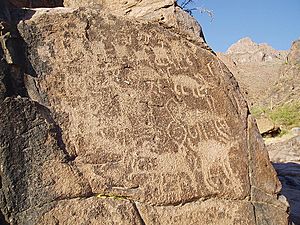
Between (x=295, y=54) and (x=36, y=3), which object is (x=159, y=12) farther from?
(x=295, y=54)

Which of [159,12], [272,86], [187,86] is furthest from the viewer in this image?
[272,86]

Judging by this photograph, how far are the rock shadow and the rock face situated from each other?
1.26m

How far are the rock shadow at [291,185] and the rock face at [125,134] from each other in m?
1.26

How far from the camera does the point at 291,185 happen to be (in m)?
5.66

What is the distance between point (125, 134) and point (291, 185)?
3.52 m

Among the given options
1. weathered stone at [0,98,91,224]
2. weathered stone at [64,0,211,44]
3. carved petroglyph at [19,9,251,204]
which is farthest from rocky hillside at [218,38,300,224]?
weathered stone at [0,98,91,224]

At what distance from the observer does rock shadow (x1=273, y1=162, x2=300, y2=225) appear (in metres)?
4.40

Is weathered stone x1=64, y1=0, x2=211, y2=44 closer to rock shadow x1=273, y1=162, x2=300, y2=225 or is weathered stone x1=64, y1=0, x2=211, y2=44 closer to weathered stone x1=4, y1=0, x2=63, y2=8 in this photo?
weathered stone x1=4, y1=0, x2=63, y2=8

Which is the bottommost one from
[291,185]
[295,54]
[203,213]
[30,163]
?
[291,185]

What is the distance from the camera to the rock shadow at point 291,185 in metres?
4.40

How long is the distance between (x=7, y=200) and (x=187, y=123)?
127cm

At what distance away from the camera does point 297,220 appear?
4.11 metres

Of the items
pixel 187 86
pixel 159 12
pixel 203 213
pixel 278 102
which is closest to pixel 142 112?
pixel 187 86

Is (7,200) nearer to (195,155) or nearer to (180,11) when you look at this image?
(195,155)
